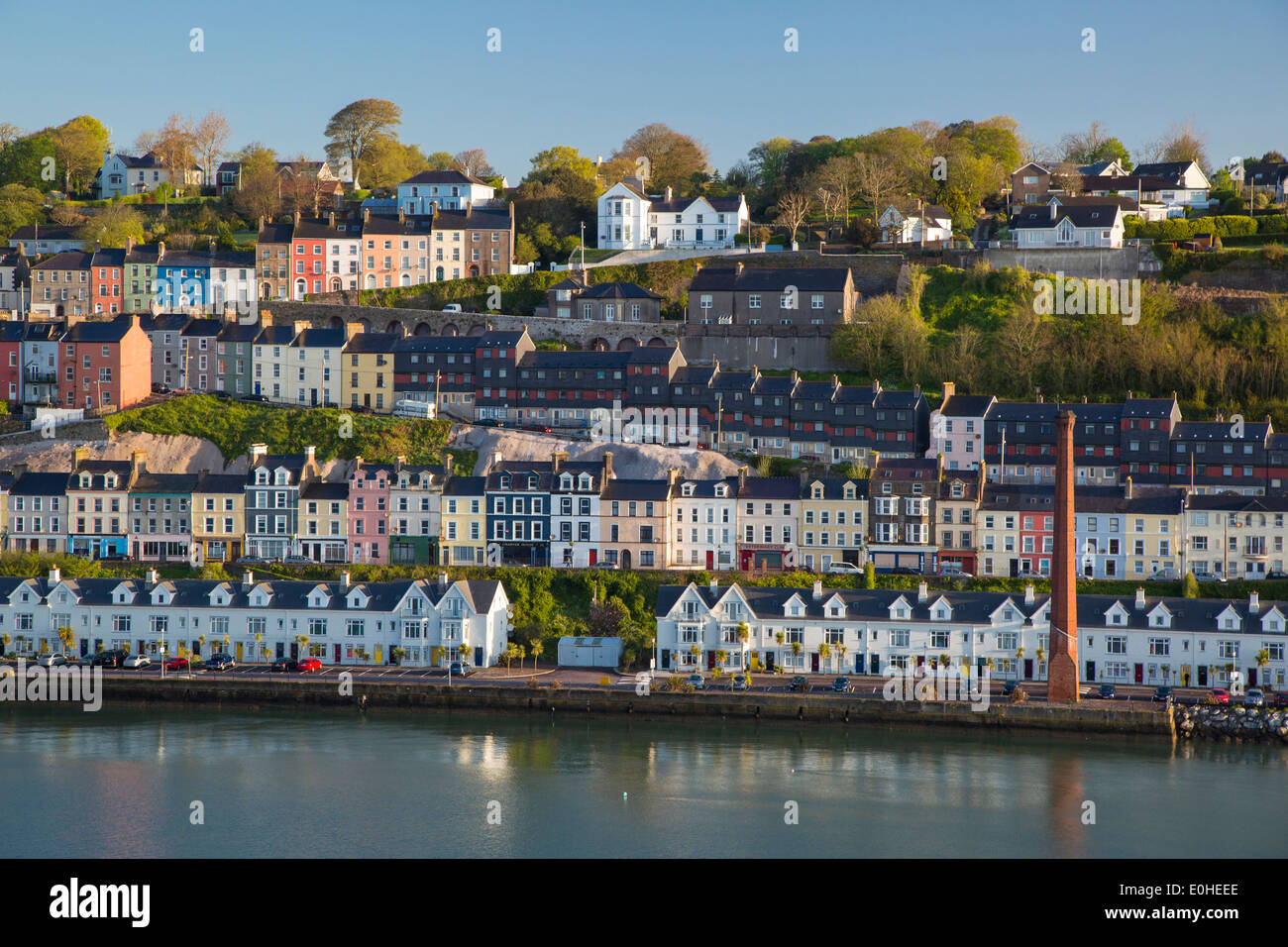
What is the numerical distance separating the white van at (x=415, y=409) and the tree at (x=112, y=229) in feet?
73.7

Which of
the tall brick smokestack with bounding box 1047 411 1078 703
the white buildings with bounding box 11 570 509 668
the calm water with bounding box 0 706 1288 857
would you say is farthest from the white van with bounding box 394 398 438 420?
the tall brick smokestack with bounding box 1047 411 1078 703

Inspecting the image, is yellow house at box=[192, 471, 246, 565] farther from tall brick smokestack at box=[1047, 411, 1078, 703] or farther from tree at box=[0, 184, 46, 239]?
tree at box=[0, 184, 46, 239]

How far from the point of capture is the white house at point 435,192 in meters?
77.3

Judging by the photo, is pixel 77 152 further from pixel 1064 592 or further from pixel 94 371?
pixel 1064 592

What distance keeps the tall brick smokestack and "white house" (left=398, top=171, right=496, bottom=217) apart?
41.9m

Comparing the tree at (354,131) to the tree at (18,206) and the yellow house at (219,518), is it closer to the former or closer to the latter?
the tree at (18,206)

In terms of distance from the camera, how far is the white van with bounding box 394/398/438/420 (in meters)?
58.8

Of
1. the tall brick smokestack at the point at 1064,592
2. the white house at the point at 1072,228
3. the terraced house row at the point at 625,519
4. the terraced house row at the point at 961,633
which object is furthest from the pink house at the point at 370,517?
the white house at the point at 1072,228

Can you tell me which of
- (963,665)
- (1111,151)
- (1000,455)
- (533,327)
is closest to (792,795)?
(963,665)

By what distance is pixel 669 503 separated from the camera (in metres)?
49.6

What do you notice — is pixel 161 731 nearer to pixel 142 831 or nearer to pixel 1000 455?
pixel 142 831

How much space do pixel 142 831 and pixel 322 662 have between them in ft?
43.1

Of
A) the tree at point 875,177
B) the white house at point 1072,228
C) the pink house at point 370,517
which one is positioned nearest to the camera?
the pink house at point 370,517

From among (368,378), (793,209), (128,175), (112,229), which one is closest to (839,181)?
(793,209)
